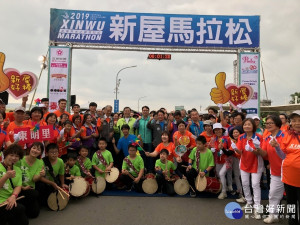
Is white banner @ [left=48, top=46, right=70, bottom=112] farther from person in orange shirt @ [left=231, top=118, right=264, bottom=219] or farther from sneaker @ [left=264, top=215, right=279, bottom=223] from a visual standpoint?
sneaker @ [left=264, top=215, right=279, bottom=223]

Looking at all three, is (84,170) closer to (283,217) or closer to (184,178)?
(184,178)

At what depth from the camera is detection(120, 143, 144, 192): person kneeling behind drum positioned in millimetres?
5723

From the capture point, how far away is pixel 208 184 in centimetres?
530

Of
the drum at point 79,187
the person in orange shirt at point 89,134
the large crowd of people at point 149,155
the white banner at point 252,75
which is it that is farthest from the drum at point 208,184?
the white banner at point 252,75

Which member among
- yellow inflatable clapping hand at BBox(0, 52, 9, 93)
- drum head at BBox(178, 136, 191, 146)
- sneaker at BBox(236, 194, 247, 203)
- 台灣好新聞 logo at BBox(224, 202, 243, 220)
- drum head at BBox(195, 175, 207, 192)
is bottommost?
台灣好新聞 logo at BBox(224, 202, 243, 220)

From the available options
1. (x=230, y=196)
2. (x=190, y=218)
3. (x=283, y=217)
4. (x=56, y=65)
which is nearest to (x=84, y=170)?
(x=190, y=218)

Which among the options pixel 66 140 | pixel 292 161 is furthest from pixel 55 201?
pixel 292 161

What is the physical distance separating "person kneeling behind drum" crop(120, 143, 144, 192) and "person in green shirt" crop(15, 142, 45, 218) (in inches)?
75.8

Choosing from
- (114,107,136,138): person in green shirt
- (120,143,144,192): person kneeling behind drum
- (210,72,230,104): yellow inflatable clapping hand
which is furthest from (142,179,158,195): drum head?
(210,72,230,104): yellow inflatable clapping hand

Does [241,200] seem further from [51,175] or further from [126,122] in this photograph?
[51,175]

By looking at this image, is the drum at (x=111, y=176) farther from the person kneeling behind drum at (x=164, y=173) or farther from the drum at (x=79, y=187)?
the person kneeling behind drum at (x=164, y=173)

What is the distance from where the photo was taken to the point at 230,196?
5.51 meters

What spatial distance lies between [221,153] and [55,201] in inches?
135

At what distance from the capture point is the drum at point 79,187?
198 inches
